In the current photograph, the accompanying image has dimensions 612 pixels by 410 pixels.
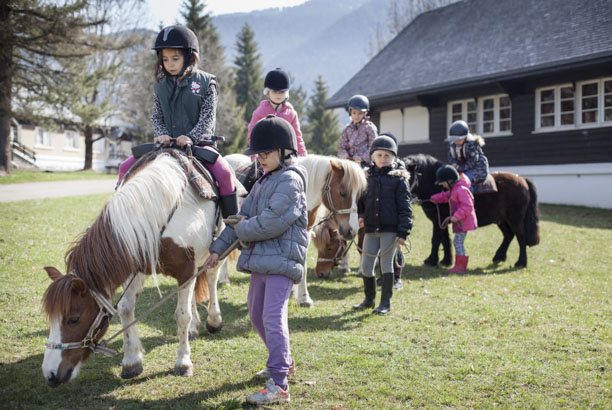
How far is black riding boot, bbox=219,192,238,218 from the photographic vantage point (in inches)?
178

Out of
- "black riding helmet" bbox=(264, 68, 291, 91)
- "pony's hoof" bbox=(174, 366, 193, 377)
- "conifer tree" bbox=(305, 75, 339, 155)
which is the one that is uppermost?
"conifer tree" bbox=(305, 75, 339, 155)

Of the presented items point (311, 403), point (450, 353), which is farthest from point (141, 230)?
point (450, 353)

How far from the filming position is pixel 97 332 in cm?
345

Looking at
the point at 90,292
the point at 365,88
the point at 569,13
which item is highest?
the point at 569,13

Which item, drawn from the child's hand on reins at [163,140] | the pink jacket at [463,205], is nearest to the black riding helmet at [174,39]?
the child's hand on reins at [163,140]

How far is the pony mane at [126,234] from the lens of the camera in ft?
11.4

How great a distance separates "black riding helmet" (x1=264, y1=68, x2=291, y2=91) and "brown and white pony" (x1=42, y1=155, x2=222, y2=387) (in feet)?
7.27

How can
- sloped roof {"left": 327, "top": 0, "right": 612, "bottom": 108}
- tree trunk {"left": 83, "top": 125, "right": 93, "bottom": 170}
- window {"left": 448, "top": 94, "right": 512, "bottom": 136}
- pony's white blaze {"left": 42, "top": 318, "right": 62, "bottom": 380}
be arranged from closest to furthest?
pony's white blaze {"left": 42, "top": 318, "right": 62, "bottom": 380} < sloped roof {"left": 327, "top": 0, "right": 612, "bottom": 108} < window {"left": 448, "top": 94, "right": 512, "bottom": 136} < tree trunk {"left": 83, "top": 125, "right": 93, "bottom": 170}

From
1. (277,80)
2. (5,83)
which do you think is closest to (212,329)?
(277,80)

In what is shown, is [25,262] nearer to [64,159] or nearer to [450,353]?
[450,353]

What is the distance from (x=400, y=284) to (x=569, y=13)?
57.3 ft

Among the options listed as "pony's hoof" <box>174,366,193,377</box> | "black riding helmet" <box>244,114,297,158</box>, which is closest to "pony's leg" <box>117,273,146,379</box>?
"pony's hoof" <box>174,366,193,377</box>

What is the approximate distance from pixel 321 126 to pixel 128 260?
48338 millimetres

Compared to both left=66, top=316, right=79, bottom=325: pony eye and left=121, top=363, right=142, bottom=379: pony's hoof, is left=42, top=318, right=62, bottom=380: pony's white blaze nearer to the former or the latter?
left=66, top=316, right=79, bottom=325: pony eye
